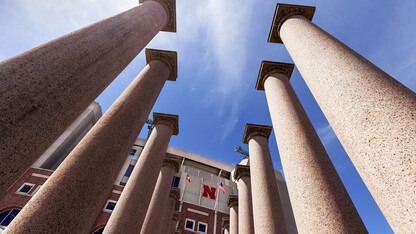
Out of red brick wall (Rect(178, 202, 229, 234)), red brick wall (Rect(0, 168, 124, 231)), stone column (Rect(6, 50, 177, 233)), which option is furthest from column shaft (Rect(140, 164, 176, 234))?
red brick wall (Rect(0, 168, 124, 231))

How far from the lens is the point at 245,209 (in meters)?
14.5

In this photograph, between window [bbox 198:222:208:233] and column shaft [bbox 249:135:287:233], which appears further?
window [bbox 198:222:208:233]

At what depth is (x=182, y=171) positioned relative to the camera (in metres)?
47.3

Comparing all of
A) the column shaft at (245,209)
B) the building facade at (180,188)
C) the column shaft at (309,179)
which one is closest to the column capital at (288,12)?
the column shaft at (309,179)

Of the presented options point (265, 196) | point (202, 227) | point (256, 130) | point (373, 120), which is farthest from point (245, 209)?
point (202, 227)

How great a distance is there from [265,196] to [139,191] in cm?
601

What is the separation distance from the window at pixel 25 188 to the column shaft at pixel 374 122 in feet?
142

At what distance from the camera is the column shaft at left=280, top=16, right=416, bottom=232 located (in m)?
2.83

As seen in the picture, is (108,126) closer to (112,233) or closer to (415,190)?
(112,233)

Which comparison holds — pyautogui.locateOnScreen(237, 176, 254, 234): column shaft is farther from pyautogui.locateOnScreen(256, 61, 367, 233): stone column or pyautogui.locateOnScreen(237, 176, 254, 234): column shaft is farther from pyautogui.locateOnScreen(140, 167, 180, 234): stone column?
pyautogui.locateOnScreen(256, 61, 367, 233): stone column

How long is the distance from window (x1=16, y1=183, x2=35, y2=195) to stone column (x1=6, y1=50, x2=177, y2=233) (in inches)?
1458

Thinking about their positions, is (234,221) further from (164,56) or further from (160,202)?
(164,56)

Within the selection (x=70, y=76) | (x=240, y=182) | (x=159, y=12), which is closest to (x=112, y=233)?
(x=70, y=76)

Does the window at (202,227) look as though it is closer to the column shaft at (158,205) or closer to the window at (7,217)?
the column shaft at (158,205)
